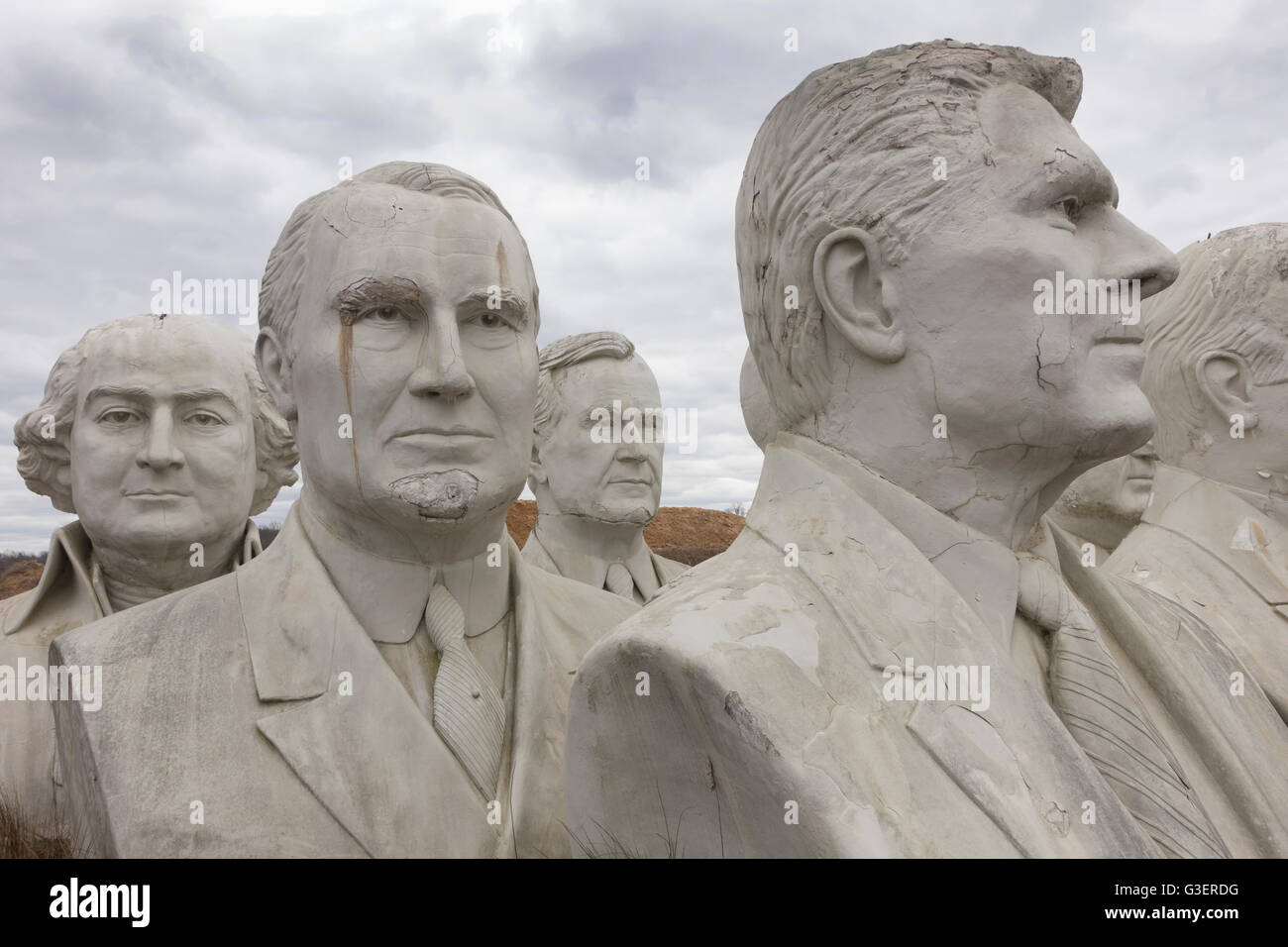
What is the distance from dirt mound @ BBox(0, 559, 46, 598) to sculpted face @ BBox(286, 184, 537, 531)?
9.75m

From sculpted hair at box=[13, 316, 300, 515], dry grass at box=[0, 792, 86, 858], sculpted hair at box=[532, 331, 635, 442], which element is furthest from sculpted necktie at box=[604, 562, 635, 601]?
dry grass at box=[0, 792, 86, 858]

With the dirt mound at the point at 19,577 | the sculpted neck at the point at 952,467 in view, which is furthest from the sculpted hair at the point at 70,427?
the dirt mound at the point at 19,577

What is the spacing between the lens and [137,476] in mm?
4801

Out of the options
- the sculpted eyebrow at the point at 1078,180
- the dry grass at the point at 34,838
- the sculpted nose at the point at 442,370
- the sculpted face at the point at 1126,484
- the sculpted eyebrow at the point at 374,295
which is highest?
the sculpted eyebrow at the point at 1078,180

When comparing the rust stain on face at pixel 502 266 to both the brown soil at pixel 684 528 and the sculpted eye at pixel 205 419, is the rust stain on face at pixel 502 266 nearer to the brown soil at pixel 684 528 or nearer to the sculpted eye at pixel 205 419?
the sculpted eye at pixel 205 419

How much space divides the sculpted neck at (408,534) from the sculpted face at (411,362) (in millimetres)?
25

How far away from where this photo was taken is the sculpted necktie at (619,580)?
7.59 m

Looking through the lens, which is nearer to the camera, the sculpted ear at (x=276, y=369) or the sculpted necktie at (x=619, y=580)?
the sculpted ear at (x=276, y=369)

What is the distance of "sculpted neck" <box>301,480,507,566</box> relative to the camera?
335 cm

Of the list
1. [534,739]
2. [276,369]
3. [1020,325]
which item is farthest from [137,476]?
[1020,325]

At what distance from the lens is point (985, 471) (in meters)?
2.75

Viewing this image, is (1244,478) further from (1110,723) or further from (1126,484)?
(1110,723)

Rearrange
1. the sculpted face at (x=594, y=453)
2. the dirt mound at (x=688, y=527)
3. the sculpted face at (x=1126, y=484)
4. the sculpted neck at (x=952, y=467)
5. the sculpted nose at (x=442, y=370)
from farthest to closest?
the dirt mound at (x=688, y=527), the sculpted face at (x=594, y=453), the sculpted face at (x=1126, y=484), the sculpted nose at (x=442, y=370), the sculpted neck at (x=952, y=467)

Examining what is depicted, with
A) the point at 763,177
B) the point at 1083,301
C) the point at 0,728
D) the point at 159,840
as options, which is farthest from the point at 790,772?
the point at 0,728
